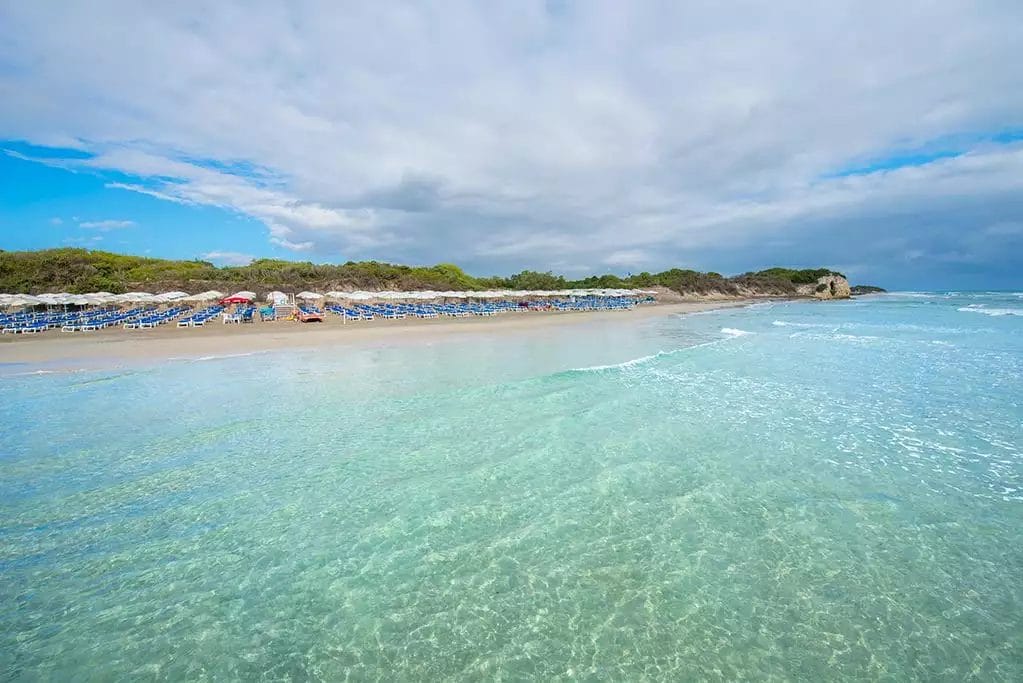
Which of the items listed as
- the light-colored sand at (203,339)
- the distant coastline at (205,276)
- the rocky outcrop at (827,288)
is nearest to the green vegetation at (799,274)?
the rocky outcrop at (827,288)

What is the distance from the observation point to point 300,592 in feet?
13.2

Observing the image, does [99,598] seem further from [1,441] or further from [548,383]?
[548,383]

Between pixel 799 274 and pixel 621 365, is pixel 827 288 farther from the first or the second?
pixel 621 365

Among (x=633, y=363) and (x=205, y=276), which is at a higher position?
(x=205, y=276)

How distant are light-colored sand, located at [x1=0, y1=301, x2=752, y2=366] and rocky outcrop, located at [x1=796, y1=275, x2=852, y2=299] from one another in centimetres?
9127

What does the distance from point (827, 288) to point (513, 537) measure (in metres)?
114

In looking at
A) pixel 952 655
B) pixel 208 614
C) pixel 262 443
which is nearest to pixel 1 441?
pixel 262 443

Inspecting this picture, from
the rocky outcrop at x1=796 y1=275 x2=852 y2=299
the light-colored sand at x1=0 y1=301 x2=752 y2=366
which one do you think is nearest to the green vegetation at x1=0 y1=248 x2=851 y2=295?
the light-colored sand at x1=0 y1=301 x2=752 y2=366

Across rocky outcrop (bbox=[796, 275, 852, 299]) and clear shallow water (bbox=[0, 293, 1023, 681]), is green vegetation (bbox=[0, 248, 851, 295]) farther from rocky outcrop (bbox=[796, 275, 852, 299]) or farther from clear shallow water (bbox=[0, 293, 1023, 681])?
rocky outcrop (bbox=[796, 275, 852, 299])

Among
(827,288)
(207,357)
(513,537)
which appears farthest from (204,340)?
(827,288)

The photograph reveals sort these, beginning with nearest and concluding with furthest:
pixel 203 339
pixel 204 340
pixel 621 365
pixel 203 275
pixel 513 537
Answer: pixel 513 537 < pixel 621 365 < pixel 204 340 < pixel 203 339 < pixel 203 275

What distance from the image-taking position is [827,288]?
9850 cm

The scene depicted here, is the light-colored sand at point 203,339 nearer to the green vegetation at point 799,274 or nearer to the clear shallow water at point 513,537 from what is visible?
the clear shallow water at point 513,537

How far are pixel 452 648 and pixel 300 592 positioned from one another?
1481mm
